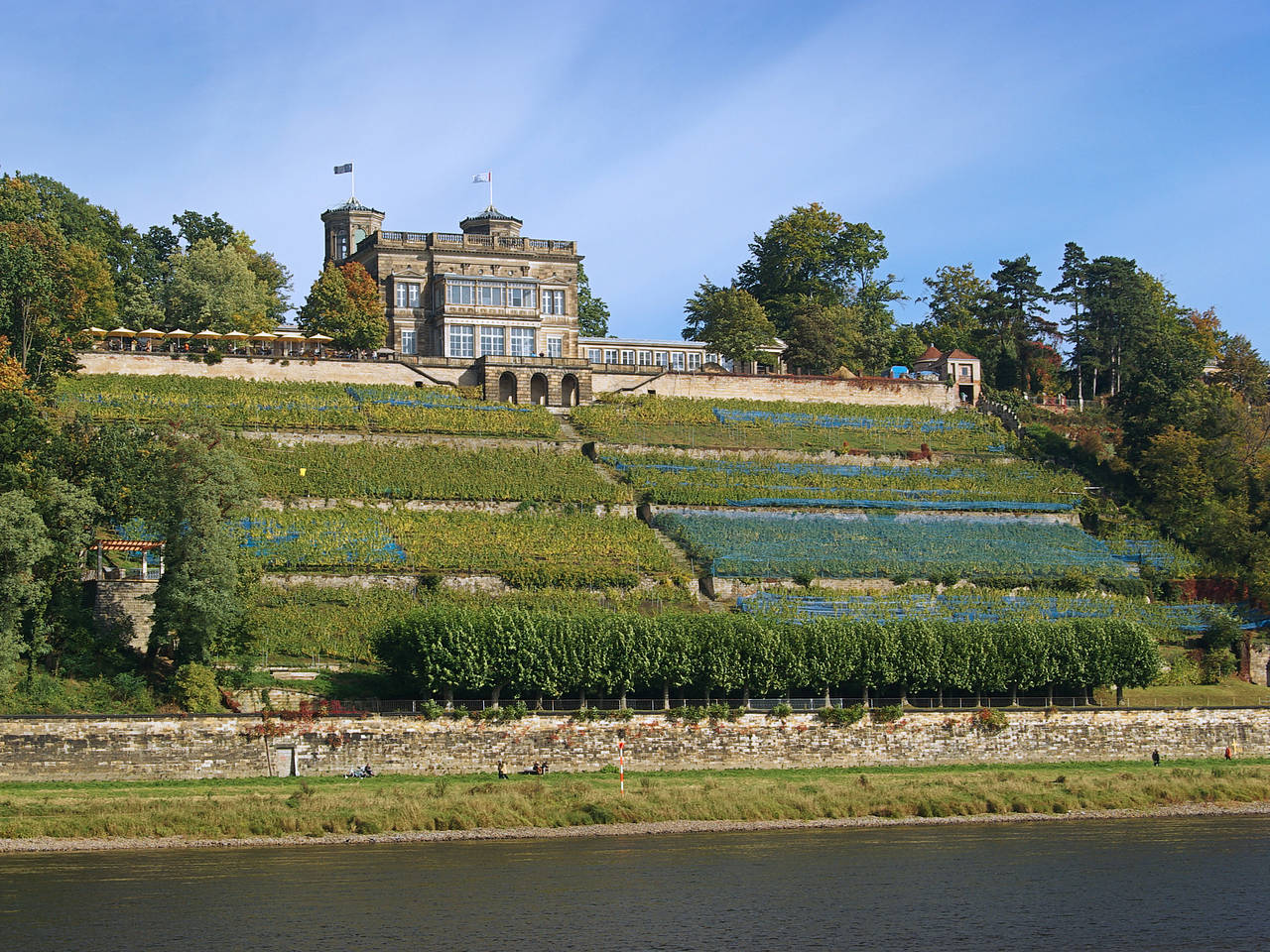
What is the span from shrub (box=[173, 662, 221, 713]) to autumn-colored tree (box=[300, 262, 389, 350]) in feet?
132

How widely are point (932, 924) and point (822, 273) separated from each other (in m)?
87.5

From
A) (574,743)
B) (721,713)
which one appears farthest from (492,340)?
(574,743)

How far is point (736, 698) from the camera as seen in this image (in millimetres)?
53344

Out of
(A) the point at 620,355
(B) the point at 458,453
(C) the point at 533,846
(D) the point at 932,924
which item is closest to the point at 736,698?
(C) the point at 533,846

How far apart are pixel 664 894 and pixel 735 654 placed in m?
18.7

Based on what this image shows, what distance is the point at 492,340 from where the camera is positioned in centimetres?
8894

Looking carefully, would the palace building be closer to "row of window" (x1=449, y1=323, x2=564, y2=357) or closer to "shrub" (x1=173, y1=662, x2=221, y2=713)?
"row of window" (x1=449, y1=323, x2=564, y2=357)

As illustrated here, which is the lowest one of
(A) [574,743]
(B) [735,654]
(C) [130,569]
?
(A) [574,743]

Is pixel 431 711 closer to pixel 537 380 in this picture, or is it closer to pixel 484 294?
pixel 537 380

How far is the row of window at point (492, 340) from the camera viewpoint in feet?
290

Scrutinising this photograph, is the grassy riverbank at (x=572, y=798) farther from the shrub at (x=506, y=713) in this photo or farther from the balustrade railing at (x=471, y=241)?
the balustrade railing at (x=471, y=241)

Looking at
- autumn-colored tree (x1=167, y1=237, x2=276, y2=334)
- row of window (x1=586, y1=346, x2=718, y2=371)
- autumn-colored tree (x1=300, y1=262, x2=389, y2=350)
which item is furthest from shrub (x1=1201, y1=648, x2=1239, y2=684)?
autumn-colored tree (x1=167, y1=237, x2=276, y2=334)

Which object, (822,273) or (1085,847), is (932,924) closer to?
(1085,847)

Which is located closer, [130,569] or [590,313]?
[130,569]
